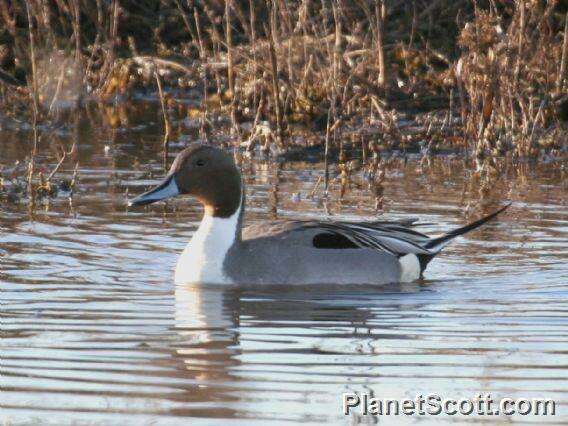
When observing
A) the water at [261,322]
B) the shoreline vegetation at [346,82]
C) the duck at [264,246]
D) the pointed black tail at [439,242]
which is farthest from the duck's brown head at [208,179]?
the shoreline vegetation at [346,82]

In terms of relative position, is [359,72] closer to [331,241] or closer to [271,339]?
[331,241]

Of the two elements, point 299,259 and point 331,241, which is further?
point 331,241

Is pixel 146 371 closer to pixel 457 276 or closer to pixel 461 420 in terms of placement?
pixel 461 420

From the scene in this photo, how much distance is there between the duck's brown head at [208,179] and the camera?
711 centimetres

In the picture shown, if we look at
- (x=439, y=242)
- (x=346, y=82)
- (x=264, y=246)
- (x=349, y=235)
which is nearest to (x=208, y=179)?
(x=264, y=246)

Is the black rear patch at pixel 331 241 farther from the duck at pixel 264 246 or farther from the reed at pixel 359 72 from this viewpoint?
the reed at pixel 359 72

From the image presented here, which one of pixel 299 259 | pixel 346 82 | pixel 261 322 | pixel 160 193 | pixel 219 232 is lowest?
pixel 261 322

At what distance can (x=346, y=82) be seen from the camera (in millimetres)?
11000

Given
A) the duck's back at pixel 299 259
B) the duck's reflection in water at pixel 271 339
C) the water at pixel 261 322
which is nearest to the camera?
the water at pixel 261 322

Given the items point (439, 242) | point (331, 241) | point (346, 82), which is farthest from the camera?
point (346, 82)

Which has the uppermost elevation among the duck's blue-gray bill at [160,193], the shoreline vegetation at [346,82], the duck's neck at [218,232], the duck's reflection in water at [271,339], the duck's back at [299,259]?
the shoreline vegetation at [346,82]

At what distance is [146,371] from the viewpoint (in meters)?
5.03

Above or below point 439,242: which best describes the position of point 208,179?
above

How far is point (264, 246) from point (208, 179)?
0.48m
